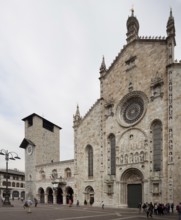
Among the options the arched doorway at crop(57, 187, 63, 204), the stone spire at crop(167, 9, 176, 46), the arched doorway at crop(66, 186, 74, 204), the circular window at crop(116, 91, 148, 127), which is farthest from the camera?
the arched doorway at crop(57, 187, 63, 204)

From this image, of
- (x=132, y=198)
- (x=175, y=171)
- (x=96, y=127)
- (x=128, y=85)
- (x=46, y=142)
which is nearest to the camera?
(x=175, y=171)

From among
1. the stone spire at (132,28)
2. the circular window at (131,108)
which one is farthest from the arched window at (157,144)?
the stone spire at (132,28)

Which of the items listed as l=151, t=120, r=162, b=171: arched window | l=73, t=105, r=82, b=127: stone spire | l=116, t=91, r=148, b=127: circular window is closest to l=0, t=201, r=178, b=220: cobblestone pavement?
l=151, t=120, r=162, b=171: arched window

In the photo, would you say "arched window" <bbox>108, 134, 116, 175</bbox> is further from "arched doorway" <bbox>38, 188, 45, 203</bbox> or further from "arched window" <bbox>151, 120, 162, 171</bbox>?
"arched doorway" <bbox>38, 188, 45, 203</bbox>

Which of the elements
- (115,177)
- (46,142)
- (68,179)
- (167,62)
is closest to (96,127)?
(115,177)

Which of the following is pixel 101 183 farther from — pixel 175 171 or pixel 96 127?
pixel 175 171

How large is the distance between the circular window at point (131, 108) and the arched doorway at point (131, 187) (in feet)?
20.5

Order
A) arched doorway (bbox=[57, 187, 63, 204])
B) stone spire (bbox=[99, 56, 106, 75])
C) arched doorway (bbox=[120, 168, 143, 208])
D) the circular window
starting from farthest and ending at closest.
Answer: arched doorway (bbox=[57, 187, 63, 204]), stone spire (bbox=[99, 56, 106, 75]), the circular window, arched doorway (bbox=[120, 168, 143, 208])

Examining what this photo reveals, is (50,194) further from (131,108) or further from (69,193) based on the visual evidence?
(131,108)

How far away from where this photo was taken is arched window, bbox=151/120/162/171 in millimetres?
30181

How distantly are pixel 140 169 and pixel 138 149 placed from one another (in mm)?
2440

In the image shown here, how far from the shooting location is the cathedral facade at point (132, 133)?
29453mm

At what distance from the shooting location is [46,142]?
180 feet

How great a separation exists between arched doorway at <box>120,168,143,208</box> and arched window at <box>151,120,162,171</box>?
2.45m
